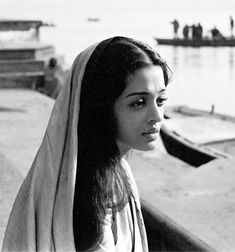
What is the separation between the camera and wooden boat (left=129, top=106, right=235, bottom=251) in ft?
16.6

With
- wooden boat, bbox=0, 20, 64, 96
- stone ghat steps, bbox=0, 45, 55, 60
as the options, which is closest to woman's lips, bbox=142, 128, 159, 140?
wooden boat, bbox=0, 20, 64, 96

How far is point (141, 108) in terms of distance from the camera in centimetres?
152

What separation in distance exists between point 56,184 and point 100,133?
207mm

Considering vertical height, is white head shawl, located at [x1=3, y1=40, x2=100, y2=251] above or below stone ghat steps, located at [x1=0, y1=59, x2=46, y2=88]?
above

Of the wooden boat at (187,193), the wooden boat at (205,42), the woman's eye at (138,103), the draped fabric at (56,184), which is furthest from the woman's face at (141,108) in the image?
the wooden boat at (205,42)

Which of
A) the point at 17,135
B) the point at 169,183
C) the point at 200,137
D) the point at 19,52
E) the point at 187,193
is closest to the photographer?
the point at 187,193

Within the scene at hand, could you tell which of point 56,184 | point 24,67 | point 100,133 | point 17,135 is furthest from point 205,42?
point 56,184

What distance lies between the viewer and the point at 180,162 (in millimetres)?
9930

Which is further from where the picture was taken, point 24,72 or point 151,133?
point 24,72

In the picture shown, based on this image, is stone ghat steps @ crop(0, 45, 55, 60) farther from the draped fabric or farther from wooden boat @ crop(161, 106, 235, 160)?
the draped fabric

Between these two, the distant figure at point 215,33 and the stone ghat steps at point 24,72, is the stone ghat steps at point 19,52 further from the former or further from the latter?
the distant figure at point 215,33

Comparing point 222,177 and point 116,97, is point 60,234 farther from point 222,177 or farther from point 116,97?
point 222,177

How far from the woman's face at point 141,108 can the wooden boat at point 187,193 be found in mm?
2392

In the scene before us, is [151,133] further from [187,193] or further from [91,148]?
[187,193]
